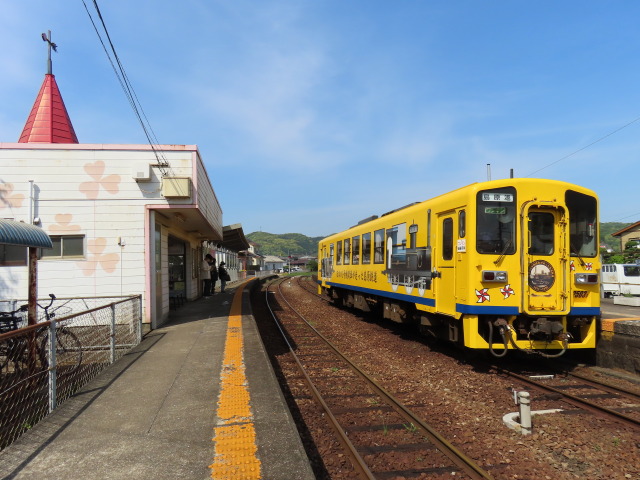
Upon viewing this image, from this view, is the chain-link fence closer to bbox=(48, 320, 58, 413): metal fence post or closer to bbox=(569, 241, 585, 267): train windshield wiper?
bbox=(48, 320, 58, 413): metal fence post

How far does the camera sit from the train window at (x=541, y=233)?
6562 mm

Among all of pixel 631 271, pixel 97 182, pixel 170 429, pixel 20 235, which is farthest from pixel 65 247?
pixel 631 271

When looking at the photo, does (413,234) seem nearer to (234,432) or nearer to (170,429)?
(234,432)

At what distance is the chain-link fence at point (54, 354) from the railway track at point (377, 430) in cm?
314

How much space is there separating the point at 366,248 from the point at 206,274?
1142 cm

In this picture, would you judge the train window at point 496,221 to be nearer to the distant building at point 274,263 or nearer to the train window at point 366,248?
the train window at point 366,248

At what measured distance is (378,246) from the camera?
10750 millimetres

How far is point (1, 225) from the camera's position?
5082 mm

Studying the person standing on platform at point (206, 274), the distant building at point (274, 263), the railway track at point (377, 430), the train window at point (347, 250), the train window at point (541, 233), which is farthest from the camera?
the distant building at point (274, 263)

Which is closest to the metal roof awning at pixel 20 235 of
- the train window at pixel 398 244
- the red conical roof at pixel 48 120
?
the train window at pixel 398 244

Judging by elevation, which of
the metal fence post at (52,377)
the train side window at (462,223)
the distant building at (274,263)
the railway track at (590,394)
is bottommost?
the distant building at (274,263)

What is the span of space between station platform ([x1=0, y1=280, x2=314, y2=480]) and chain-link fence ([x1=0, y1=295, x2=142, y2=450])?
0.49 metres

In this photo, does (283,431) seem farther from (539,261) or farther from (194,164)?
(194,164)

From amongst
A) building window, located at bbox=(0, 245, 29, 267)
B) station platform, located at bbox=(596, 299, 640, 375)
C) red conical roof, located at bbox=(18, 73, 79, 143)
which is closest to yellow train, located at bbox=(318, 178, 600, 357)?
station platform, located at bbox=(596, 299, 640, 375)
